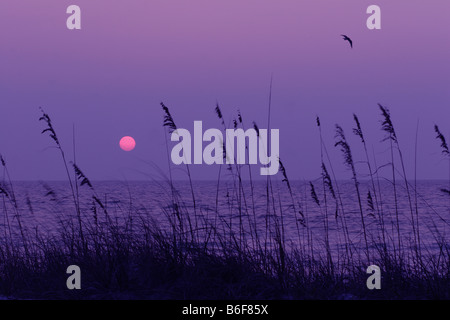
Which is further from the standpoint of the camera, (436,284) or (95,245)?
(95,245)

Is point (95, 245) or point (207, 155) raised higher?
point (207, 155)

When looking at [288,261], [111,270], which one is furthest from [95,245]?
[288,261]

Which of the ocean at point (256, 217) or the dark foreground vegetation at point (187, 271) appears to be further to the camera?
the ocean at point (256, 217)

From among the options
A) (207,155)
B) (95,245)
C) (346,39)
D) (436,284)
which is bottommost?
(436,284)

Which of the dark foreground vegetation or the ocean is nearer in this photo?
the dark foreground vegetation

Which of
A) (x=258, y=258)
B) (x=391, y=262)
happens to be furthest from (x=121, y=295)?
(x=391, y=262)

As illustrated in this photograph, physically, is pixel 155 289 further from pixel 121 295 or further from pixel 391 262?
pixel 391 262

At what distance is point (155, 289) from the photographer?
4438 millimetres

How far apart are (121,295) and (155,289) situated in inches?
10.8

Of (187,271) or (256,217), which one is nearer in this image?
(187,271)

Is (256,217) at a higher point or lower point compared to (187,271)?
lower
